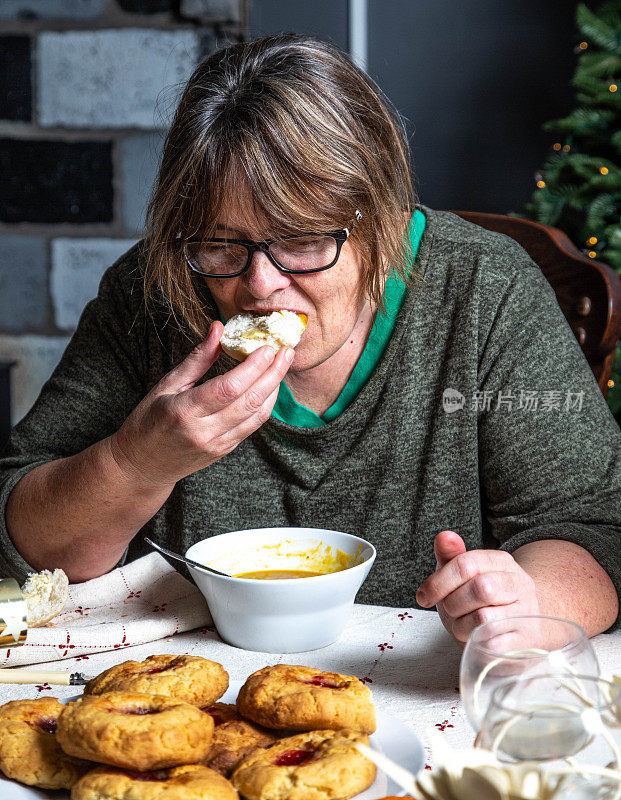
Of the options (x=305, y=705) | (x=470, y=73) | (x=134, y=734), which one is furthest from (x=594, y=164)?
(x=134, y=734)

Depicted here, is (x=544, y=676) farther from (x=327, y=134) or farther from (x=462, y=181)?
(x=462, y=181)

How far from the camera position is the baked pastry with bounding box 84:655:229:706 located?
0.75 metres

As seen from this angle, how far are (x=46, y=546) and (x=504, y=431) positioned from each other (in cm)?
72

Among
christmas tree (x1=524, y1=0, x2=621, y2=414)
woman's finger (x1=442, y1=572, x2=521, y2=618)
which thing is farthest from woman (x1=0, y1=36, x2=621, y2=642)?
christmas tree (x1=524, y1=0, x2=621, y2=414)

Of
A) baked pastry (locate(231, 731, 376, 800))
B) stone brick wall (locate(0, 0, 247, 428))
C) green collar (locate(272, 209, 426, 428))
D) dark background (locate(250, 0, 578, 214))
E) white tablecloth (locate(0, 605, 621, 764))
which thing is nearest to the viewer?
baked pastry (locate(231, 731, 376, 800))

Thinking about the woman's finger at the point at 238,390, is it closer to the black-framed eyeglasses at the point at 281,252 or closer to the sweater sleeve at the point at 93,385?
the black-framed eyeglasses at the point at 281,252

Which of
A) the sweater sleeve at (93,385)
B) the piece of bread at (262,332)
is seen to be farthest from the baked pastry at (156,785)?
the sweater sleeve at (93,385)

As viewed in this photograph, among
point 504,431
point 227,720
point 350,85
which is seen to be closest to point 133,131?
point 350,85

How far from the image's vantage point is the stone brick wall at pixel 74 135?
2623 millimetres

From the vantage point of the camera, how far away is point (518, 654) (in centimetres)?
58

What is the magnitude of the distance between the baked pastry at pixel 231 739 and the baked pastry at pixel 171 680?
0.02m

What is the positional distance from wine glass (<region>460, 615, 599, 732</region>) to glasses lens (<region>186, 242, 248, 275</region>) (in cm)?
67

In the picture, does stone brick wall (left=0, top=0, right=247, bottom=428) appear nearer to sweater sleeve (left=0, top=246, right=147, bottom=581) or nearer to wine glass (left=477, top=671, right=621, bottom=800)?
sweater sleeve (left=0, top=246, right=147, bottom=581)

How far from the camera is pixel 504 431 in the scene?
132 cm
